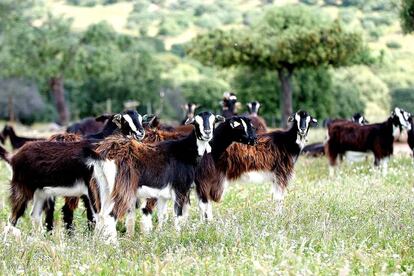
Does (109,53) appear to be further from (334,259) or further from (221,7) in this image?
(221,7)

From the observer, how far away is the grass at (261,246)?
6.89 metres

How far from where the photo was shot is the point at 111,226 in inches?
364

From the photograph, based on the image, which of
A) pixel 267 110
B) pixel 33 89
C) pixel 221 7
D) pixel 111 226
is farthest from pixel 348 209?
pixel 221 7

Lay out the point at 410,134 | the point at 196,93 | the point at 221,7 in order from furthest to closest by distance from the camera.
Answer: the point at 221,7
the point at 196,93
the point at 410,134

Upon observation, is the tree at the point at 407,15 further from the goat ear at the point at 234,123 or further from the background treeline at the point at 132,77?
the goat ear at the point at 234,123

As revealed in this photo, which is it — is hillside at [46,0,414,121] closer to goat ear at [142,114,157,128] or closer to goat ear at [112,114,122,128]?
goat ear at [142,114,157,128]

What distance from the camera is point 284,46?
3397cm

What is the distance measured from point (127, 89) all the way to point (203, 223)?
173 ft

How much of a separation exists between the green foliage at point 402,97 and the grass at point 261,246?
55.7 metres

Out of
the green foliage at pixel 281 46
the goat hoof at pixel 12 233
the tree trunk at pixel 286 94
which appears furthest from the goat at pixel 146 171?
the tree trunk at pixel 286 94

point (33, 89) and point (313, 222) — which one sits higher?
point (313, 222)

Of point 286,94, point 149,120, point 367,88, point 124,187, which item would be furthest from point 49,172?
point 367,88

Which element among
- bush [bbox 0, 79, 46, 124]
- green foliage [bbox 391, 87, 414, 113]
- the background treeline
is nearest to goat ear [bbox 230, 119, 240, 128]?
the background treeline

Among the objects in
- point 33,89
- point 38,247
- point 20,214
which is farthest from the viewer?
point 33,89
